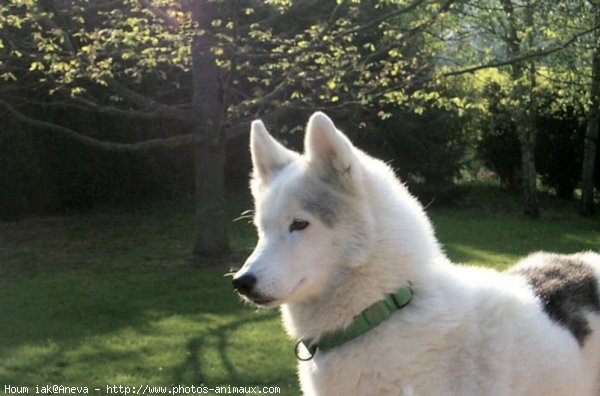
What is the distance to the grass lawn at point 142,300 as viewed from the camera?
288 inches

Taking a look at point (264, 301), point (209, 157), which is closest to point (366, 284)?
point (264, 301)

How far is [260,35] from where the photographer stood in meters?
11.2

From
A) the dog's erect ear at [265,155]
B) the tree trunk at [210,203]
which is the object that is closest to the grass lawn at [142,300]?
the tree trunk at [210,203]

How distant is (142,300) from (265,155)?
7.50m

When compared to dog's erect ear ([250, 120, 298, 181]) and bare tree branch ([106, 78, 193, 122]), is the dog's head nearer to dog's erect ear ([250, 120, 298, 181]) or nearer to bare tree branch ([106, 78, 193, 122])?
dog's erect ear ([250, 120, 298, 181])

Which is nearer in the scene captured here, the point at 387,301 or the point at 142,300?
the point at 387,301

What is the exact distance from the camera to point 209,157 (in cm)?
1294

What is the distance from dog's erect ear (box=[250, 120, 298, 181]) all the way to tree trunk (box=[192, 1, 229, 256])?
8.94 meters

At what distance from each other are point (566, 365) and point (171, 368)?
500 centimetres

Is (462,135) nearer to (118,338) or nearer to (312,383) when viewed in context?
(118,338)

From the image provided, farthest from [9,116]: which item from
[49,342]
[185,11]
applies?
[49,342]

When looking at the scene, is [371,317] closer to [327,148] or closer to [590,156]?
[327,148]

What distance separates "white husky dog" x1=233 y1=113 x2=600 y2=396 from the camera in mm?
2918

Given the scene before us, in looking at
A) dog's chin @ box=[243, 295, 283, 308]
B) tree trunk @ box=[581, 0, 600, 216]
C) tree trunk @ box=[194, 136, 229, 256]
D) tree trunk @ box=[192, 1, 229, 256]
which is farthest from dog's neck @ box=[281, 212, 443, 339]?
tree trunk @ box=[581, 0, 600, 216]
